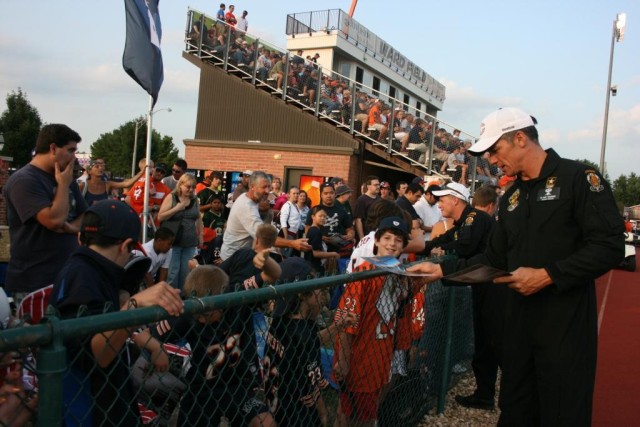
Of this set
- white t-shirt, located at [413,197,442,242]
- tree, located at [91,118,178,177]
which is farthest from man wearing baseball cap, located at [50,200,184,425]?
tree, located at [91,118,178,177]

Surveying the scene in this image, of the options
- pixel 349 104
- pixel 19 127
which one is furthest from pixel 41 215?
pixel 19 127

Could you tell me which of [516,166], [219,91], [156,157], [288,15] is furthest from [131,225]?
[156,157]

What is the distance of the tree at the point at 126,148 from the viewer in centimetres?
6669

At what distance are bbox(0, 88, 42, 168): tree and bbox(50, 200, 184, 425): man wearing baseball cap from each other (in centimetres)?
5048

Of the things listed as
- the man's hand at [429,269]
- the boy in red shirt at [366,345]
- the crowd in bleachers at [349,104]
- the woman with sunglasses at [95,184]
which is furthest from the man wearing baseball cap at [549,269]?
the crowd in bleachers at [349,104]

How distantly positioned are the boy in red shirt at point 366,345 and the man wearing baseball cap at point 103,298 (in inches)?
53.9

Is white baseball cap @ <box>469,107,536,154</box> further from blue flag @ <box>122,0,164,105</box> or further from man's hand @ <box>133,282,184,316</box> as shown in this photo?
blue flag @ <box>122,0,164,105</box>

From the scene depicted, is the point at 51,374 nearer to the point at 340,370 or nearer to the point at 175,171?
the point at 340,370

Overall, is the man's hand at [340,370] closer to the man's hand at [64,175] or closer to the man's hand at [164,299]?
the man's hand at [164,299]

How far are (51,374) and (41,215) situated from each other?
2.72 m

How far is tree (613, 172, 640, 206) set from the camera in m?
63.9

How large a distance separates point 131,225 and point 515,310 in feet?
6.83

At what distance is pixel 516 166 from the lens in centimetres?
323

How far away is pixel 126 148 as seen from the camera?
66625mm
